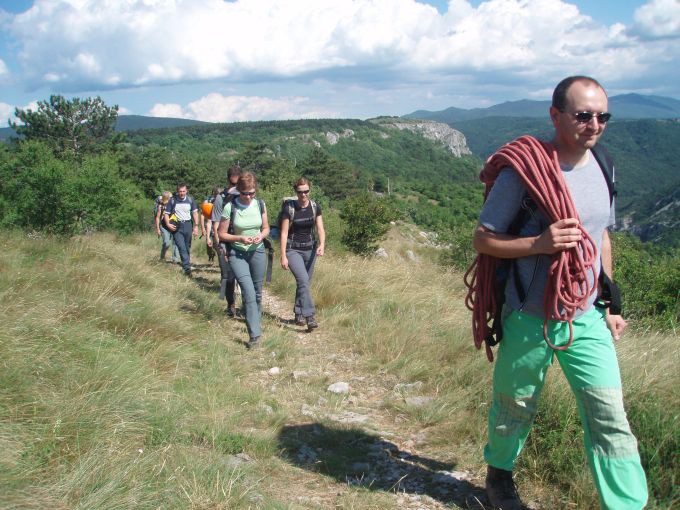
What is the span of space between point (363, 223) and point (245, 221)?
12694 mm

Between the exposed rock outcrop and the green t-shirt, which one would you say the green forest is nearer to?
the green t-shirt

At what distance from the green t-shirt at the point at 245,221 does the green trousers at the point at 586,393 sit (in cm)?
360

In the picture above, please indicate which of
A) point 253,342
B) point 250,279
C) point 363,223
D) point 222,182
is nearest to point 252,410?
point 253,342

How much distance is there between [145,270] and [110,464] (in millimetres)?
5025

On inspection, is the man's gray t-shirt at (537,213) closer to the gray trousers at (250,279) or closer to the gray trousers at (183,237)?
the gray trousers at (250,279)

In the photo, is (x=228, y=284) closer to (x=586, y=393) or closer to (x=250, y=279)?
(x=250, y=279)

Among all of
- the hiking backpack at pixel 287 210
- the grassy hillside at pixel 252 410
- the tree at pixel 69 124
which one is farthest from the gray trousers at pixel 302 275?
the tree at pixel 69 124

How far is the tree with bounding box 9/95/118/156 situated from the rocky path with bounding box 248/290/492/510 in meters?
36.9

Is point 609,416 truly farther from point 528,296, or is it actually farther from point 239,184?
point 239,184

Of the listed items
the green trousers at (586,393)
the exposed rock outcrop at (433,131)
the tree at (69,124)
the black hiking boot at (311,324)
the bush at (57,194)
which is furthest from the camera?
the exposed rock outcrop at (433,131)

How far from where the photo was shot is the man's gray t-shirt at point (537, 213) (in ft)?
7.49

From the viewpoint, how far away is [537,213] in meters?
2.29

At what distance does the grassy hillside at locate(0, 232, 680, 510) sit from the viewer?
98.5 inches

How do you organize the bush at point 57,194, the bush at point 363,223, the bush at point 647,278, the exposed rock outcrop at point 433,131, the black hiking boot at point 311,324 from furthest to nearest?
1. the exposed rock outcrop at point 433,131
2. the bush at point 363,223
3. the bush at point 647,278
4. the bush at point 57,194
5. the black hiking boot at point 311,324
